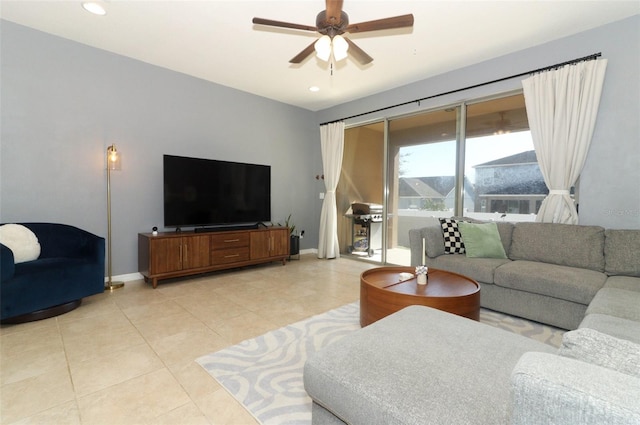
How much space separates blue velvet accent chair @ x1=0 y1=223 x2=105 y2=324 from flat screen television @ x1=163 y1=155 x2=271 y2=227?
0.94 metres

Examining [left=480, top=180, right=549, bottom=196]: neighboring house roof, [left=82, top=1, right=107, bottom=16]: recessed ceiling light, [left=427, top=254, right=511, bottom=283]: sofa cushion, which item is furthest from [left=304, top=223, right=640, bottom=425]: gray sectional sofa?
[left=82, top=1, right=107, bottom=16]: recessed ceiling light

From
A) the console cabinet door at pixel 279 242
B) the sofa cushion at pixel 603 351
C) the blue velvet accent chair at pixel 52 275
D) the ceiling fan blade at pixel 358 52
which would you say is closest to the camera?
the sofa cushion at pixel 603 351

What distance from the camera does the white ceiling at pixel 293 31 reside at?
260 cm

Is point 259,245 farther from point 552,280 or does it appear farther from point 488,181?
point 552,280

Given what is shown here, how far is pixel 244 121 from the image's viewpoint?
4770 millimetres

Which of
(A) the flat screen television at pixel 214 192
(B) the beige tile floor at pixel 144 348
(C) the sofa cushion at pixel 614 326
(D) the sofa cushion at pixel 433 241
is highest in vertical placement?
(A) the flat screen television at pixel 214 192

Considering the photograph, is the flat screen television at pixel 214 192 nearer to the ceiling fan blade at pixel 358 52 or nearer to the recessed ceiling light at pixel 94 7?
the recessed ceiling light at pixel 94 7

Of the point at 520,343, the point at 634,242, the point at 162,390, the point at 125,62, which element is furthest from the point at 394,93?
the point at 162,390

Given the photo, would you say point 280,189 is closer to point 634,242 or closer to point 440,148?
point 440,148

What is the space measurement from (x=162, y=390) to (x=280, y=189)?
395 cm

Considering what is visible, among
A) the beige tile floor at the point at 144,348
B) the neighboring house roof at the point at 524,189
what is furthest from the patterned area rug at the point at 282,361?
the neighboring house roof at the point at 524,189

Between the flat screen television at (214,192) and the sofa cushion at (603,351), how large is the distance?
393cm

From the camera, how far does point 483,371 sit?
1006mm

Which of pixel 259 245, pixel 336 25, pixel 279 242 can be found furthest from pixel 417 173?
pixel 336 25
